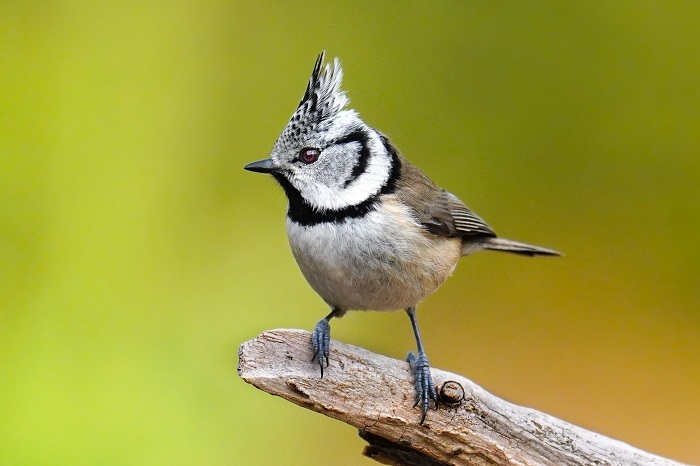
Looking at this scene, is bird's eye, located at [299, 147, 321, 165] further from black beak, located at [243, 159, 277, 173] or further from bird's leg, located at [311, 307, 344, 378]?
bird's leg, located at [311, 307, 344, 378]

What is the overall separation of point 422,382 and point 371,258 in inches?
14.8

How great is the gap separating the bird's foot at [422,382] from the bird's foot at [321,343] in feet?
0.85

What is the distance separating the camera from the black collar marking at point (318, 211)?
2361 millimetres

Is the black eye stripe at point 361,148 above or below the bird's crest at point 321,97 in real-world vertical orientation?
below

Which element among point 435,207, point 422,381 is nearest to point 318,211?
point 435,207

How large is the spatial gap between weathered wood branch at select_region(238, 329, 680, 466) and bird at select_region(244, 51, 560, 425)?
0.30 ft

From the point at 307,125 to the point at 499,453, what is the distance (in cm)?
107

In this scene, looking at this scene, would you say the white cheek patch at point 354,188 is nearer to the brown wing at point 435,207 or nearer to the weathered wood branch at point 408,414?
the brown wing at point 435,207

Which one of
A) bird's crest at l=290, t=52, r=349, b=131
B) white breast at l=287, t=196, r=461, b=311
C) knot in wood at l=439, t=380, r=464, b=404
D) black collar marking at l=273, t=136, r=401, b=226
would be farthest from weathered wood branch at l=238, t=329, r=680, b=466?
bird's crest at l=290, t=52, r=349, b=131

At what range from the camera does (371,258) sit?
2326 mm

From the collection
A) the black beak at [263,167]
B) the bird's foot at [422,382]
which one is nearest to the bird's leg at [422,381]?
the bird's foot at [422,382]

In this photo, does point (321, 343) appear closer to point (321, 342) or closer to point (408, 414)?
→ point (321, 342)

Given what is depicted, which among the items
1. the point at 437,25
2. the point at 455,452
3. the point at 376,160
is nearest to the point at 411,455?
the point at 455,452

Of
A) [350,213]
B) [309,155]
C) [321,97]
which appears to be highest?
[321,97]
